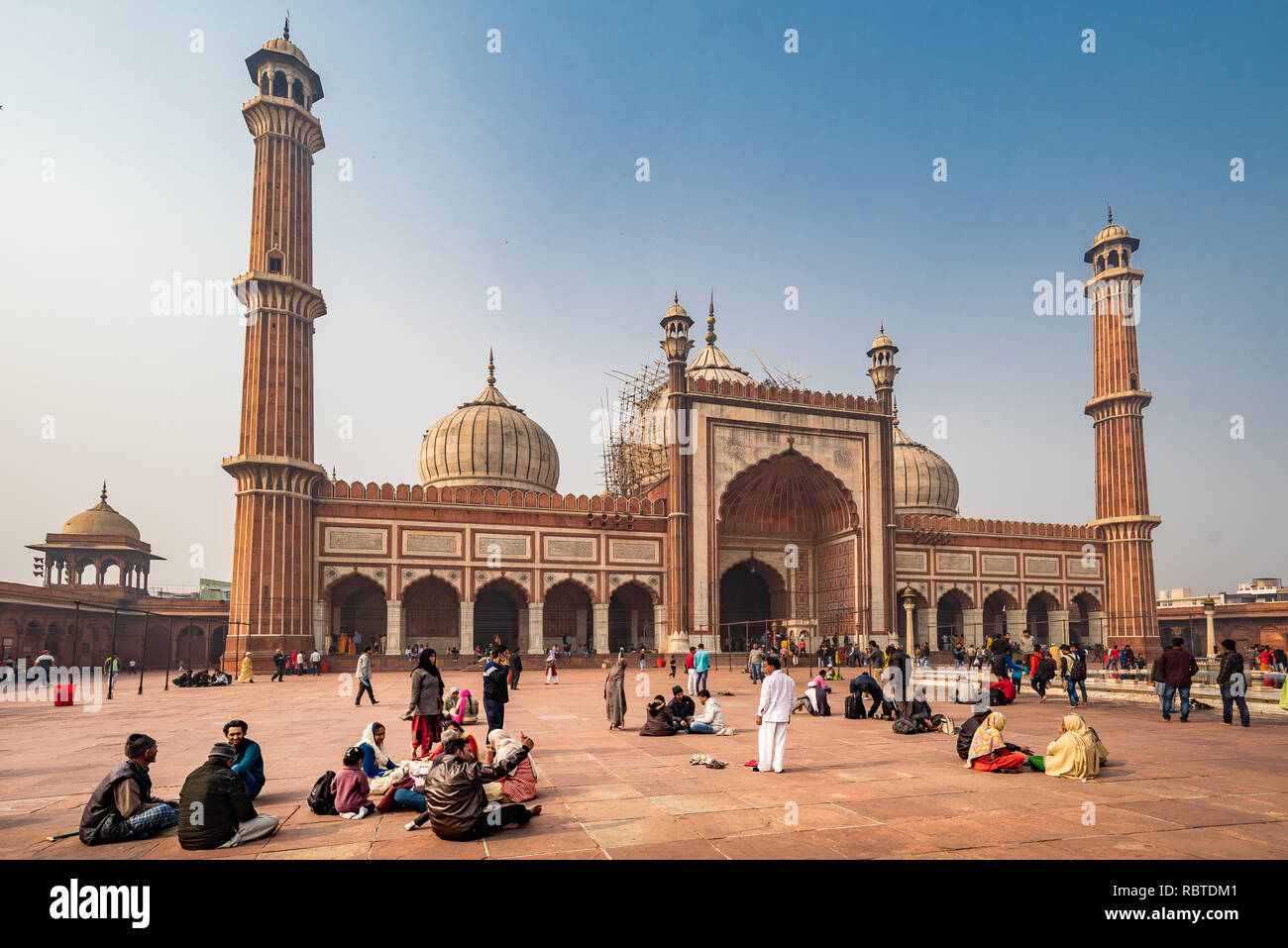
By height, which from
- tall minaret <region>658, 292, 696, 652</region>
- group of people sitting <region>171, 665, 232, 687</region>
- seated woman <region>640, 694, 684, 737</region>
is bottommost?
group of people sitting <region>171, 665, 232, 687</region>

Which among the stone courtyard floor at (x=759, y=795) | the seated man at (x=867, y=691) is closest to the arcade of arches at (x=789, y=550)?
the seated man at (x=867, y=691)

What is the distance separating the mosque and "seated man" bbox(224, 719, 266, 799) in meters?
19.4

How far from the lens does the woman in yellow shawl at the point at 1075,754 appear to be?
7566mm

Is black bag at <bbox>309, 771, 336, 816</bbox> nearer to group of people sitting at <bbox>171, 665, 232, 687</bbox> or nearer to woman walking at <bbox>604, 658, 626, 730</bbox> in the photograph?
woman walking at <bbox>604, 658, 626, 730</bbox>

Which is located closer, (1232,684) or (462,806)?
(462,806)

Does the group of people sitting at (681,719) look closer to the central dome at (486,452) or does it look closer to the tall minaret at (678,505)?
the tall minaret at (678,505)

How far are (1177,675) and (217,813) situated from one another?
40.1ft

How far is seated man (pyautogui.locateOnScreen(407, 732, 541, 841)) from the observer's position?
552 centimetres

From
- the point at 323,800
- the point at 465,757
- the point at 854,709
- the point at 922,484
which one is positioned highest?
the point at 922,484

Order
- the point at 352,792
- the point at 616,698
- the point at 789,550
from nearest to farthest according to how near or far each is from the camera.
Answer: the point at 352,792
the point at 616,698
the point at 789,550

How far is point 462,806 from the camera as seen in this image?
5516 mm

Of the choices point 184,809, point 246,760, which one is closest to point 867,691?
point 246,760

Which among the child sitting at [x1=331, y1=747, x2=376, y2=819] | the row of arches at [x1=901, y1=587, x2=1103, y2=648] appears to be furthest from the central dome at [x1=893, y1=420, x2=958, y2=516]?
the child sitting at [x1=331, y1=747, x2=376, y2=819]

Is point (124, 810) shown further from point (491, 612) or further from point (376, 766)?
→ point (491, 612)
